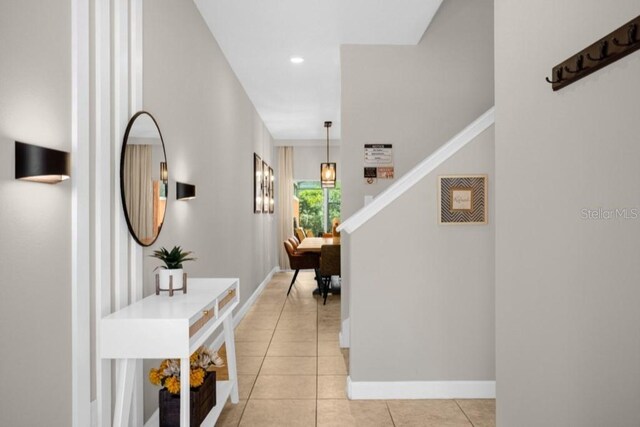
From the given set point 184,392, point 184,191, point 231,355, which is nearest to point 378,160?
point 184,191

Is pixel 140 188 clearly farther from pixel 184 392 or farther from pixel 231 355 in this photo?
pixel 231 355

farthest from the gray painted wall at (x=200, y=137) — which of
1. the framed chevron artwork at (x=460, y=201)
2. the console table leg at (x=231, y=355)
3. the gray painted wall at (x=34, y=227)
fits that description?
the framed chevron artwork at (x=460, y=201)

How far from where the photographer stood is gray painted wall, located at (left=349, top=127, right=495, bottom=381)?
271 centimetres

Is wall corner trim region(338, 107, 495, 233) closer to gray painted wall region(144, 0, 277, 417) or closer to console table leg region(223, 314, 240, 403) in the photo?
console table leg region(223, 314, 240, 403)

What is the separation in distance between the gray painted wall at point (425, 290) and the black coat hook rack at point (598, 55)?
1.54 metres

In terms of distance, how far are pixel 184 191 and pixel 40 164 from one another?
4.89 ft

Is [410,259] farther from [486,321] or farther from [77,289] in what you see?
[77,289]

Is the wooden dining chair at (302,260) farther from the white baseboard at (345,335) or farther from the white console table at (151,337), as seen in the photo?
the white console table at (151,337)

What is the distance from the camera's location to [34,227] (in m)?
1.39

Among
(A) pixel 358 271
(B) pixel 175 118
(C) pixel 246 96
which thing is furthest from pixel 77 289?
(C) pixel 246 96

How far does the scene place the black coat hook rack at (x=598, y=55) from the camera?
2.96 ft

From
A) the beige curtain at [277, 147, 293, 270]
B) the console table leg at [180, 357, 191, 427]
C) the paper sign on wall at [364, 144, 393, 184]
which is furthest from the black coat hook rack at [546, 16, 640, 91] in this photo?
the beige curtain at [277, 147, 293, 270]

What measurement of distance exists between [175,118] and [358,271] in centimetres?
149

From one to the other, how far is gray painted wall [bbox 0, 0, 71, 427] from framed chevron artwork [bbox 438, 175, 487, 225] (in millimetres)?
2017
